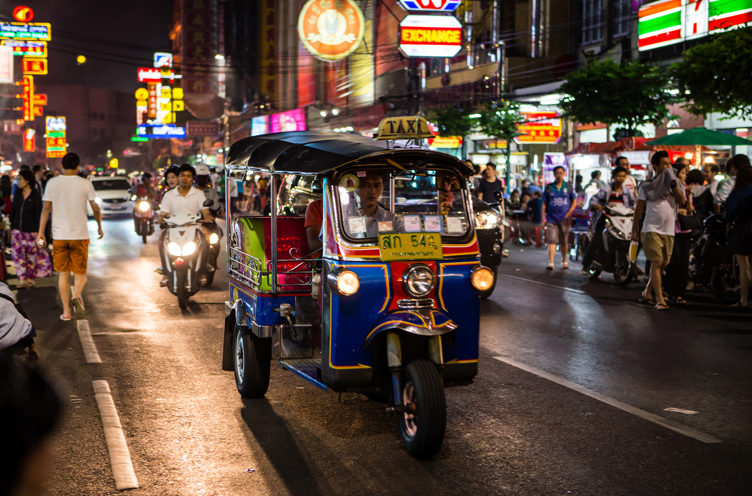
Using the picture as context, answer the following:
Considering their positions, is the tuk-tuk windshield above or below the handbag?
above

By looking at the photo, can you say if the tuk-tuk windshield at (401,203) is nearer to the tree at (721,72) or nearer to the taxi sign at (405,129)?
the taxi sign at (405,129)

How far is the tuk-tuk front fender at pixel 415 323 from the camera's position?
4.93 m

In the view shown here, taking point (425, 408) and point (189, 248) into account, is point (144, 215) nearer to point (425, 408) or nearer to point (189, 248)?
point (189, 248)

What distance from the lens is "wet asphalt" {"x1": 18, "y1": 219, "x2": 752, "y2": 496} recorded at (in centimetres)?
454

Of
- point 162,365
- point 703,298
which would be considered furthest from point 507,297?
point 162,365

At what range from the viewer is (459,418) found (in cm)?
573

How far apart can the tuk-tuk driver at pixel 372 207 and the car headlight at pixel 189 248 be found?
5959 mm

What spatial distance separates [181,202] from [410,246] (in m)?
6.42

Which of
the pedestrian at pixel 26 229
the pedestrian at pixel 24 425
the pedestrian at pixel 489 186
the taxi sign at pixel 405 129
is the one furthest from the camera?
the pedestrian at pixel 489 186

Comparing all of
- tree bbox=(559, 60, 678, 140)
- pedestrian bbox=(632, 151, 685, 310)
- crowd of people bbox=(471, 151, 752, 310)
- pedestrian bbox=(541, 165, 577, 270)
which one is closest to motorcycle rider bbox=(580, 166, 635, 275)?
crowd of people bbox=(471, 151, 752, 310)

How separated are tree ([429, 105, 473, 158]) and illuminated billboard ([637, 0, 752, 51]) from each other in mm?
6937

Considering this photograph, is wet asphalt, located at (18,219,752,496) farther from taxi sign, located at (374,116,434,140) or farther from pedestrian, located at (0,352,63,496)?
taxi sign, located at (374,116,434,140)

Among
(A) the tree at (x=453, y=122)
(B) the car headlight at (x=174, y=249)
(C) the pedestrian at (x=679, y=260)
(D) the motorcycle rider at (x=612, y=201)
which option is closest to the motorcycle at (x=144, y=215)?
(B) the car headlight at (x=174, y=249)

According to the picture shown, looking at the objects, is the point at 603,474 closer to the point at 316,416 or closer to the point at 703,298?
the point at 316,416
